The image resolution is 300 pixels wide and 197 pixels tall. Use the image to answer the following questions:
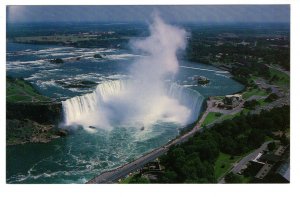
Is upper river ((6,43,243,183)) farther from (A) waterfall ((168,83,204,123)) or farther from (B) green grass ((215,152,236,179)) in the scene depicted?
(B) green grass ((215,152,236,179))

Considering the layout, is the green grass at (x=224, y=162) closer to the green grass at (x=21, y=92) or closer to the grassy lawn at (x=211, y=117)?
the grassy lawn at (x=211, y=117)

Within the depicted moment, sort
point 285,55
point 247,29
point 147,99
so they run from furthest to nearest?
point 147,99, point 247,29, point 285,55

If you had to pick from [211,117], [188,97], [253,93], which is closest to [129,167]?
[211,117]

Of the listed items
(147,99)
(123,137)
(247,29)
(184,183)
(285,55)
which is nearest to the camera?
(184,183)

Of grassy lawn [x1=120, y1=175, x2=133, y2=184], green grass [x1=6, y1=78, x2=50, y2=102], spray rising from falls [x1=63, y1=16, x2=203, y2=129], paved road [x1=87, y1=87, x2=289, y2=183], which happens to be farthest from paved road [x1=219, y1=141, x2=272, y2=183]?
green grass [x1=6, y1=78, x2=50, y2=102]

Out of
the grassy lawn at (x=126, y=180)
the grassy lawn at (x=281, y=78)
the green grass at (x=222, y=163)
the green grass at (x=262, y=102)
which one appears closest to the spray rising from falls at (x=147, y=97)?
the green grass at (x=262, y=102)

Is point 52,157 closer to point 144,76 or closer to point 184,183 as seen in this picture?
point 184,183

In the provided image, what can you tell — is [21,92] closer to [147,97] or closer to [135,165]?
[147,97]
